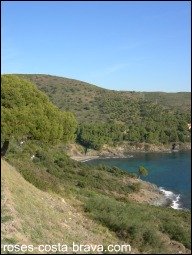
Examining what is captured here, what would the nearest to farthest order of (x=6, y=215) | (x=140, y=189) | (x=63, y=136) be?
1. (x=6, y=215)
2. (x=63, y=136)
3. (x=140, y=189)

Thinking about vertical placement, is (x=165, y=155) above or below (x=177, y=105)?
below

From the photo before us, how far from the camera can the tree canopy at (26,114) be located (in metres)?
17.6

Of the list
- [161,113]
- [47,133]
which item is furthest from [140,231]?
[161,113]

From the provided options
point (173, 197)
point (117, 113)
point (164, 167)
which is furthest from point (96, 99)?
point (173, 197)

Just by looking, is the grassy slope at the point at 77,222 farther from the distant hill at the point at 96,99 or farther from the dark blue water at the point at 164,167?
Answer: the distant hill at the point at 96,99

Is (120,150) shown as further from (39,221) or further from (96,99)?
(39,221)

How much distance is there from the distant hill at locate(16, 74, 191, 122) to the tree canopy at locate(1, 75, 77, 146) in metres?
101

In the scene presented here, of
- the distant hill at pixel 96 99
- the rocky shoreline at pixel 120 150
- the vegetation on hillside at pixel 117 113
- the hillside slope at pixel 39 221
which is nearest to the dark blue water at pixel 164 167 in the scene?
the rocky shoreline at pixel 120 150

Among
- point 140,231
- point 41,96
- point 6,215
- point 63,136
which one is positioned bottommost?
point 140,231

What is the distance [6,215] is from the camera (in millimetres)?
13008

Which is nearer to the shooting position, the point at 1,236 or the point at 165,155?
the point at 1,236

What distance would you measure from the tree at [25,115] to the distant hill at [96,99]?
101 metres

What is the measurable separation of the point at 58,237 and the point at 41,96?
8.54m

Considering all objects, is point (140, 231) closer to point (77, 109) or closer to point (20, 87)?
point (20, 87)
